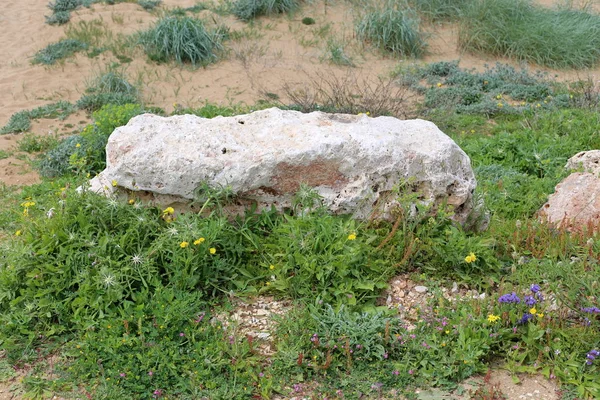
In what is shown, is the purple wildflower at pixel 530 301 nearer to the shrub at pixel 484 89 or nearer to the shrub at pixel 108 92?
the shrub at pixel 484 89

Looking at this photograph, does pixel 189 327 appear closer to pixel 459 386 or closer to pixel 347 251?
pixel 347 251

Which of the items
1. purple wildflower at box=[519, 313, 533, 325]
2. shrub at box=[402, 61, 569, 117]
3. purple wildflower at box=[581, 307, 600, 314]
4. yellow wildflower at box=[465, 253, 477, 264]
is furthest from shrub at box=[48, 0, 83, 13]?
purple wildflower at box=[581, 307, 600, 314]

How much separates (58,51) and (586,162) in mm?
8301

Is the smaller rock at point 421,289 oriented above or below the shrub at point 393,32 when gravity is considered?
above

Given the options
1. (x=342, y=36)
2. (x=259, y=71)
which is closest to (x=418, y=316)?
(x=259, y=71)

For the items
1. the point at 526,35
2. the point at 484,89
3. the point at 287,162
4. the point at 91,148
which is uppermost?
the point at 287,162

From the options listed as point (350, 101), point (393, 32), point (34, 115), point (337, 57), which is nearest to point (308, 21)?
point (337, 57)

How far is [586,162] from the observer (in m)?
6.34

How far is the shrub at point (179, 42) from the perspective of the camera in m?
10.4

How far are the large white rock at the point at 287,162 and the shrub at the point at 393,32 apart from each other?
6.69 meters

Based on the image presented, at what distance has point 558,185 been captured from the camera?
602 cm

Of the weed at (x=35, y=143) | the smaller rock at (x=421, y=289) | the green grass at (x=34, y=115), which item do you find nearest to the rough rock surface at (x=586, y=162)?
the smaller rock at (x=421, y=289)

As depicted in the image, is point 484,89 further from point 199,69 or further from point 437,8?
point 199,69

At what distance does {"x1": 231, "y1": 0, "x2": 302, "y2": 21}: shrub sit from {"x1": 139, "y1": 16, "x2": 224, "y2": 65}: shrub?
54.8 inches
